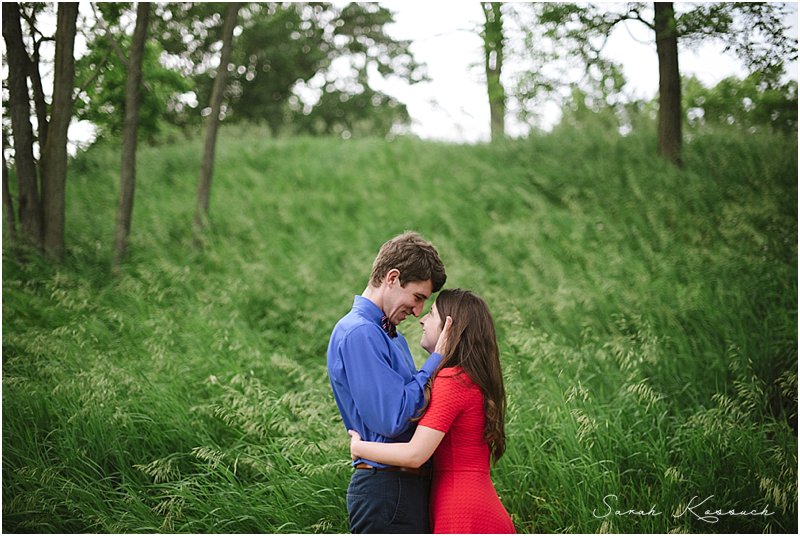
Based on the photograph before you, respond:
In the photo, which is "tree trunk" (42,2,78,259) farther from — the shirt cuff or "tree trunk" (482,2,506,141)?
the shirt cuff

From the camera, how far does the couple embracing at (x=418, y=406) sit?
2.66 metres

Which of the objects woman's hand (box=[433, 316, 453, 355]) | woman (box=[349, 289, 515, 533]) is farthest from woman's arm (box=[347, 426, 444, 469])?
woman's hand (box=[433, 316, 453, 355])

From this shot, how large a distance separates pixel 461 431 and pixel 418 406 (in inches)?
8.7

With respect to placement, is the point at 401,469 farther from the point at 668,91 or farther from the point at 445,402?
the point at 668,91

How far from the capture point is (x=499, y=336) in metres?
6.04

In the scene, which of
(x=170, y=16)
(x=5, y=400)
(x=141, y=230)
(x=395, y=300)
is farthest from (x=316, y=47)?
(x=395, y=300)

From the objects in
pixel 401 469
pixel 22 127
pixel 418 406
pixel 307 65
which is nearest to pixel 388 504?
pixel 401 469

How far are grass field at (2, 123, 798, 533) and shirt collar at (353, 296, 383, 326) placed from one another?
1.71 metres

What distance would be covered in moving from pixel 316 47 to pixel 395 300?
72.3 feet

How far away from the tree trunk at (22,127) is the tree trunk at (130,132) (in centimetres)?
95

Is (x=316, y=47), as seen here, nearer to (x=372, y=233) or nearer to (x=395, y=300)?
(x=372, y=233)

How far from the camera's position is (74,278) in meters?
8.05
